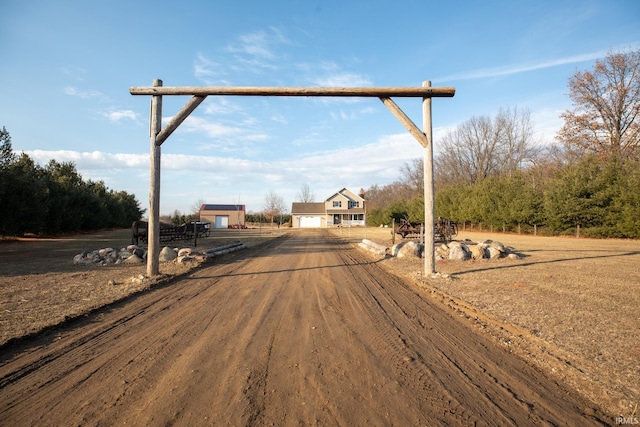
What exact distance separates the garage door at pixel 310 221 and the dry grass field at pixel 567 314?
56.6 m

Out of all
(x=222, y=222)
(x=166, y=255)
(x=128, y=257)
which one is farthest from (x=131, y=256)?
(x=222, y=222)

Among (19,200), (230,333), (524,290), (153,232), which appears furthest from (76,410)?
(19,200)

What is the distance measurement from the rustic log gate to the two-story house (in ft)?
183

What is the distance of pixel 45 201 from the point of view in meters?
23.2

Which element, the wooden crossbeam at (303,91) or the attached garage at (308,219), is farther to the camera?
the attached garage at (308,219)

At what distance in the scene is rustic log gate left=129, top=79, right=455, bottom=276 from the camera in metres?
8.87

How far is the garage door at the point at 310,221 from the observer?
6738 cm

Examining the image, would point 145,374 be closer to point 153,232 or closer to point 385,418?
point 385,418

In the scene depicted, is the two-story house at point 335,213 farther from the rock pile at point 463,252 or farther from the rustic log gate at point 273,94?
the rustic log gate at point 273,94

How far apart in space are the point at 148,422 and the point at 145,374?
3.08 ft

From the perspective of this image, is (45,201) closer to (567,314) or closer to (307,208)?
(567,314)

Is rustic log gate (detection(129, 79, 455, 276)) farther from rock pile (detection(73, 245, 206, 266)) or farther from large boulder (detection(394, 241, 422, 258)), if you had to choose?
large boulder (detection(394, 241, 422, 258))

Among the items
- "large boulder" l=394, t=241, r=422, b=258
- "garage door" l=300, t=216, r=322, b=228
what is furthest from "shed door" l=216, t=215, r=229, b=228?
"large boulder" l=394, t=241, r=422, b=258

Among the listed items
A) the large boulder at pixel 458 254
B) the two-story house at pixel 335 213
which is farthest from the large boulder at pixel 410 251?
the two-story house at pixel 335 213
